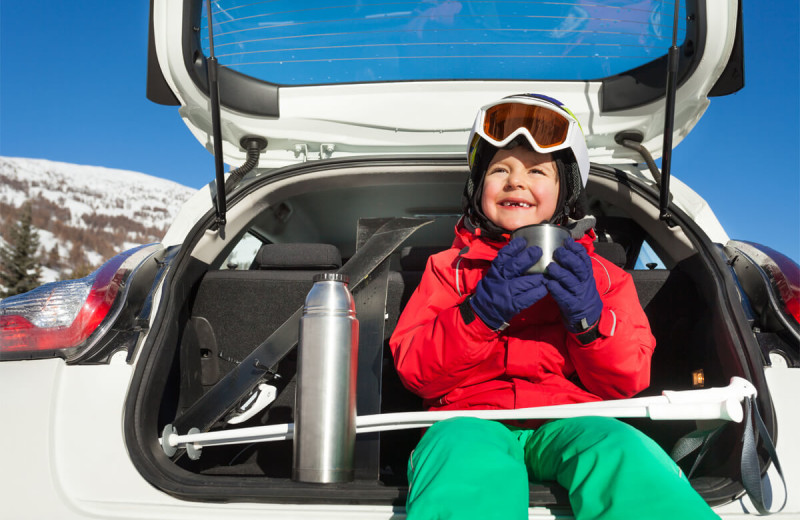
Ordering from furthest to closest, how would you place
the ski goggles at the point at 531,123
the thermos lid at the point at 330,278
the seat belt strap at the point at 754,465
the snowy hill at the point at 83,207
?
the snowy hill at the point at 83,207 < the ski goggles at the point at 531,123 < the thermos lid at the point at 330,278 < the seat belt strap at the point at 754,465

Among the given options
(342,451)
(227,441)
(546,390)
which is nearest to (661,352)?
(546,390)

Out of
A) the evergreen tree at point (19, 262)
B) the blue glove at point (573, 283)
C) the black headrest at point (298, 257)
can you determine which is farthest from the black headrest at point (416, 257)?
the evergreen tree at point (19, 262)

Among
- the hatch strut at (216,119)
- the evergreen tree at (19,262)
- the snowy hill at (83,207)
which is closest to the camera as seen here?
the hatch strut at (216,119)

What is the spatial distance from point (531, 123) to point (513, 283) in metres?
0.74

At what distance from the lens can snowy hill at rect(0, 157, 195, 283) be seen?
6209 centimetres

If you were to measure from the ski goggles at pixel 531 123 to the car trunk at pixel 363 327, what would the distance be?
1.50ft

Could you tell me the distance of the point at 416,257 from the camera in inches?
97.7

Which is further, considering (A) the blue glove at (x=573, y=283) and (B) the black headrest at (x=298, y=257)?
(B) the black headrest at (x=298, y=257)

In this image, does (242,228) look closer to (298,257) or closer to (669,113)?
(298,257)

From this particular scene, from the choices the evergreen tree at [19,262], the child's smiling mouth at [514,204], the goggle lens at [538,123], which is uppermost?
the evergreen tree at [19,262]

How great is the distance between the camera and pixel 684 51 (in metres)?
2.31

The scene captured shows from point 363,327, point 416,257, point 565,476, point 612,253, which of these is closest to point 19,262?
point 416,257

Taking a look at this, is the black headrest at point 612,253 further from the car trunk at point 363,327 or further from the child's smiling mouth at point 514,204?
the child's smiling mouth at point 514,204

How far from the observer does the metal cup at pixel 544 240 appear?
4.82 feet
